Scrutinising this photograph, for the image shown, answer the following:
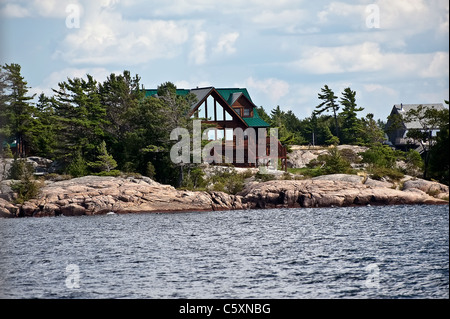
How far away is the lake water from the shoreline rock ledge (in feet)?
5.87

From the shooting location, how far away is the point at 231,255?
114 feet

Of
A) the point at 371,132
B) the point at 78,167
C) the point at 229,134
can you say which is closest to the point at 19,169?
the point at 78,167

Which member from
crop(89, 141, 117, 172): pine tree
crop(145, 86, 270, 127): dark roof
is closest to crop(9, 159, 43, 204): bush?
crop(89, 141, 117, 172): pine tree

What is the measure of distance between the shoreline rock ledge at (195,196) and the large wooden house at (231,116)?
8.95 metres

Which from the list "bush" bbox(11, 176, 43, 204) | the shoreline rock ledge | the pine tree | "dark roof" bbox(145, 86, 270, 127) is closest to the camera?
the shoreline rock ledge

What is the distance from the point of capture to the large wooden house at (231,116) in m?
65.9

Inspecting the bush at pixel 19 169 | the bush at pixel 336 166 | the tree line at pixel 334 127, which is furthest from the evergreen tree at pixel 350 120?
the bush at pixel 19 169

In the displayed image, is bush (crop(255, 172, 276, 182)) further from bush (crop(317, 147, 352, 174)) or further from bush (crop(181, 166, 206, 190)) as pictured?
bush (crop(317, 147, 352, 174))

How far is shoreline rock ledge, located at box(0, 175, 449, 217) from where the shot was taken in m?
52.6

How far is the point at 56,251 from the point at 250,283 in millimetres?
12729

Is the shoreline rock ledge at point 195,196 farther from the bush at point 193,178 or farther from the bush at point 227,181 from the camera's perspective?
the bush at point 193,178

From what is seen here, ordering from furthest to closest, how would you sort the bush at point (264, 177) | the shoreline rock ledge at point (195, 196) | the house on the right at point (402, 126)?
1. the house on the right at point (402, 126)
2. the bush at point (264, 177)
3. the shoreline rock ledge at point (195, 196)
